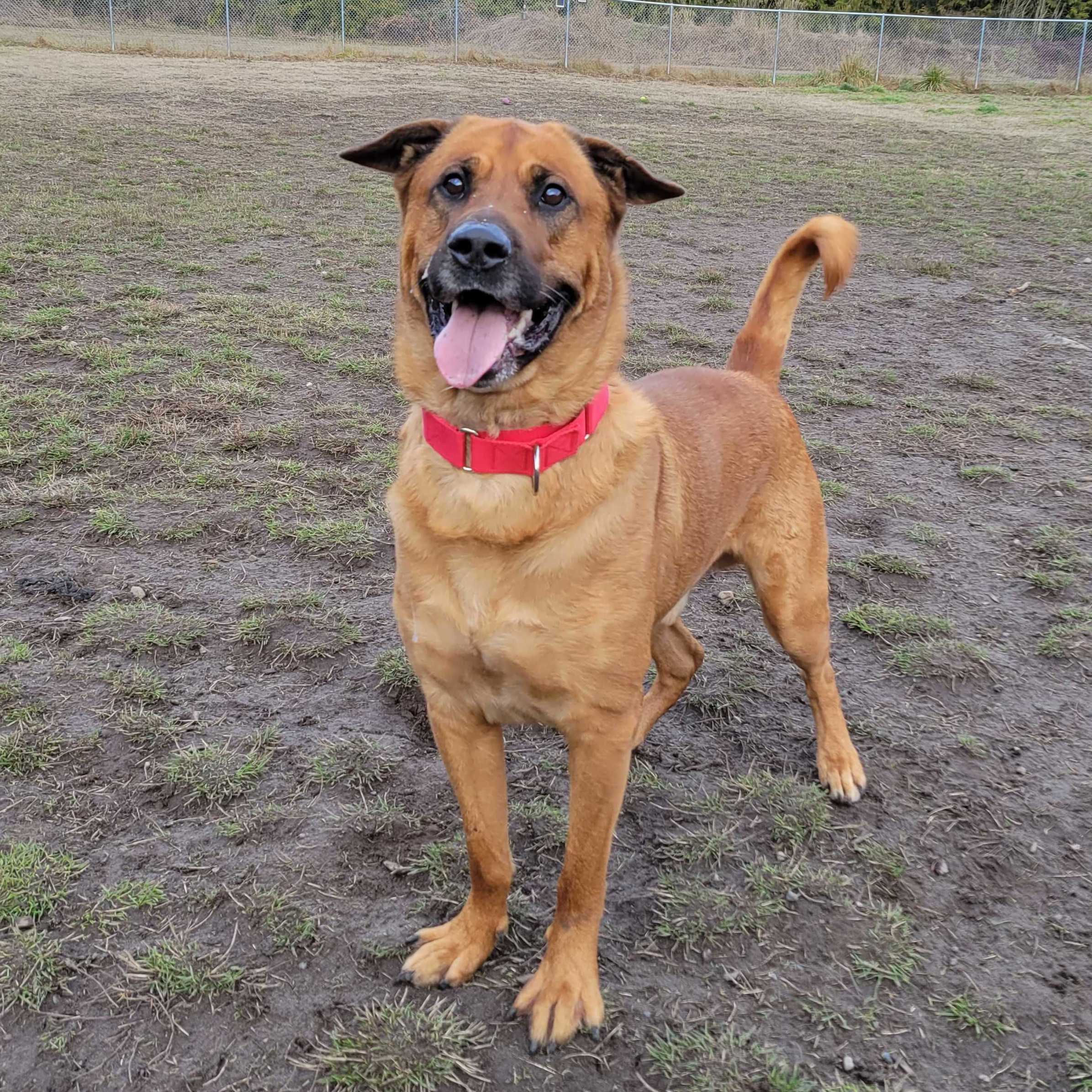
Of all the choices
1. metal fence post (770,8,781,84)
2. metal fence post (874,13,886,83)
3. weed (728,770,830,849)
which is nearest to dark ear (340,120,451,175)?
weed (728,770,830,849)

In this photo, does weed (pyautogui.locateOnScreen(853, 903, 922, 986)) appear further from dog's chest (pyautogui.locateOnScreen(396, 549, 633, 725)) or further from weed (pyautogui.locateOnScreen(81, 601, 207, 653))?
weed (pyautogui.locateOnScreen(81, 601, 207, 653))

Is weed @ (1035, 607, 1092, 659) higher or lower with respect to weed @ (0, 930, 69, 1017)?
higher

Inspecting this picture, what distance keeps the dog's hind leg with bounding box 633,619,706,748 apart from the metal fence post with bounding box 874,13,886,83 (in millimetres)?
28790

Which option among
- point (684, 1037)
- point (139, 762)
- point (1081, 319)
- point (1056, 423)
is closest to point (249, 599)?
point (139, 762)

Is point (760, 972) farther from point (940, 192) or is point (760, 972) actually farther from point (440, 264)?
point (940, 192)

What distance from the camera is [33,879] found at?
261 centimetres

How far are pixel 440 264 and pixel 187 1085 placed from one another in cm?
193

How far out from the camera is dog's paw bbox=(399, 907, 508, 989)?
7.97ft

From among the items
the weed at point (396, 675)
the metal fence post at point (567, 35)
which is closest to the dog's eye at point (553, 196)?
the weed at point (396, 675)

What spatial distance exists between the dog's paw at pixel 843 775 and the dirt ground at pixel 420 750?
0.07 metres

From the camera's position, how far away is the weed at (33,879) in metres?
2.54

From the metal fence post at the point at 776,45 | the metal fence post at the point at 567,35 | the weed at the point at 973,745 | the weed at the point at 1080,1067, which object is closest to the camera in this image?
the weed at the point at 1080,1067

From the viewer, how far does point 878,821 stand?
3.01 meters

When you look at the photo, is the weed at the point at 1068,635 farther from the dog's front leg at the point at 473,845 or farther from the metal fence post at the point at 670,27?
the metal fence post at the point at 670,27
